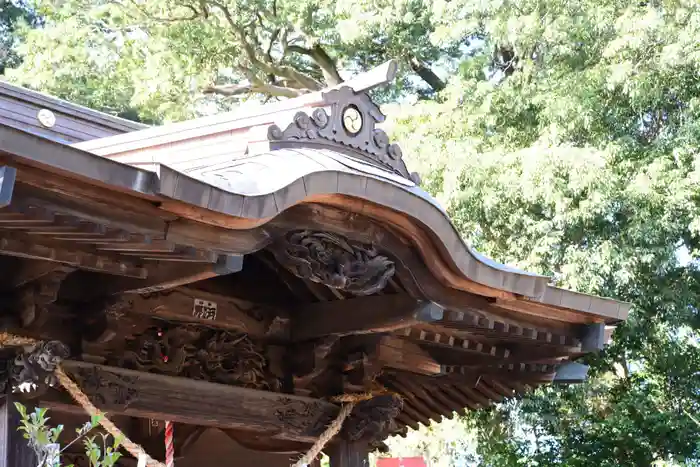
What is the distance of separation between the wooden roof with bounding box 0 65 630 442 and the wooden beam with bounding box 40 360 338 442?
375 millimetres

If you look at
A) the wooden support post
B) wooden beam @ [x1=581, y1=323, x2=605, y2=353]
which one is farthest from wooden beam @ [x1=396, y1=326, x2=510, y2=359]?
the wooden support post

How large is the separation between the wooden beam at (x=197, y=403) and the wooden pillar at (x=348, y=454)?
0.76ft

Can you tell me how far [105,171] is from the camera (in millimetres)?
3375

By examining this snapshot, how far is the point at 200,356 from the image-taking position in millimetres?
5285

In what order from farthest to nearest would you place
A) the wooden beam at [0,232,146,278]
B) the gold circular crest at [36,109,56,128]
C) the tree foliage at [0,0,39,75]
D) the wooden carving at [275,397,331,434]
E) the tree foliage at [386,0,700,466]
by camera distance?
the tree foliage at [0,0,39,75], the tree foliage at [386,0,700,466], the gold circular crest at [36,109,56,128], the wooden carving at [275,397,331,434], the wooden beam at [0,232,146,278]

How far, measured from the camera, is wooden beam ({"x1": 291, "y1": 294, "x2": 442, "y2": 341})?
497cm

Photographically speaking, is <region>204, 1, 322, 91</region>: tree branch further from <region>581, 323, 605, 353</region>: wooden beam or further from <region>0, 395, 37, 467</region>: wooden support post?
<region>0, 395, 37, 467</region>: wooden support post

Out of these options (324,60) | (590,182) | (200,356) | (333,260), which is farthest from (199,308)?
(324,60)

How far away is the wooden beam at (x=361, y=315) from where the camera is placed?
4.97 m

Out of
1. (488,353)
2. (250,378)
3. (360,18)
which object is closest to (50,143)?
(250,378)

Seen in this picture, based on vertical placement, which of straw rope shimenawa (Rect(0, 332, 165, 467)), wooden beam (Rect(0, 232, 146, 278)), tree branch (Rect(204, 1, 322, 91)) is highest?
tree branch (Rect(204, 1, 322, 91))

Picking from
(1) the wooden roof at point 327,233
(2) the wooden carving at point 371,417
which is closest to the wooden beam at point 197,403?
(2) the wooden carving at point 371,417

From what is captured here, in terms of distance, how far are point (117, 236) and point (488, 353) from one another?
295 cm

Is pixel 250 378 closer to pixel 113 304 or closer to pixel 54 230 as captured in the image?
pixel 113 304
